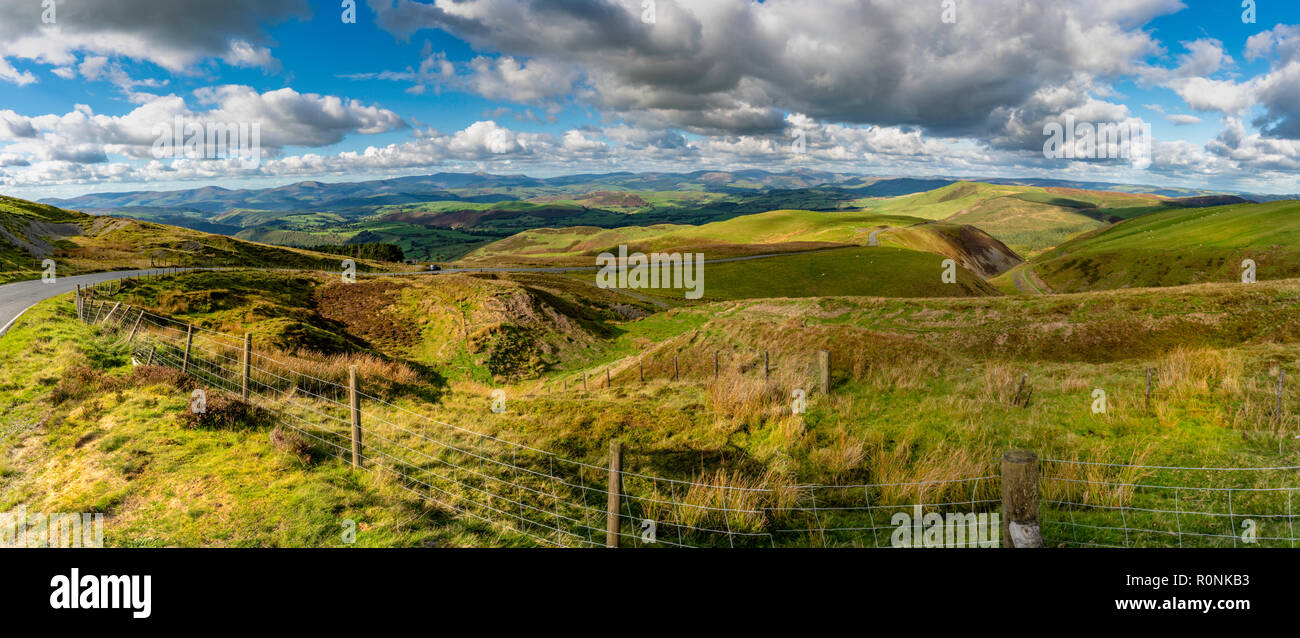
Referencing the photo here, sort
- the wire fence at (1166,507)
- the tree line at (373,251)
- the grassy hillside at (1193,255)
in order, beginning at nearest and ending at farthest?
1. the wire fence at (1166,507)
2. the grassy hillside at (1193,255)
3. the tree line at (373,251)

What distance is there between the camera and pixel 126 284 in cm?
3572

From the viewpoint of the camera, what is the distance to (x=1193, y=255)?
99.6 meters

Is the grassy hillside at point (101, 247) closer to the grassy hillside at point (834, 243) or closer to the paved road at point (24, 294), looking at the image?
the paved road at point (24, 294)

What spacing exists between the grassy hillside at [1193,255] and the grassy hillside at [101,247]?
14325cm

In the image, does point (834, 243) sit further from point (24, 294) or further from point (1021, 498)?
point (1021, 498)

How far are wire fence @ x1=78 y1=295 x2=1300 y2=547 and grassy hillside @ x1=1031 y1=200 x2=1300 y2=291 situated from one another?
109 metres

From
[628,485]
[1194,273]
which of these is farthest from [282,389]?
[1194,273]

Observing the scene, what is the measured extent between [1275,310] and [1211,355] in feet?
59.6

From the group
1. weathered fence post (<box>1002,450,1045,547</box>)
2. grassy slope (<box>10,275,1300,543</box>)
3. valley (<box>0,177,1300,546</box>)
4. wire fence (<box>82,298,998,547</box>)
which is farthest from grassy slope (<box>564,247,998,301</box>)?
weathered fence post (<box>1002,450,1045,547</box>)

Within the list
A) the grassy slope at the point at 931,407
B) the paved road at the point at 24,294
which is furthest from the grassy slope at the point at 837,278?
the paved road at the point at 24,294

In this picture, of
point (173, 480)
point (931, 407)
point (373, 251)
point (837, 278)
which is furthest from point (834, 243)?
point (173, 480)

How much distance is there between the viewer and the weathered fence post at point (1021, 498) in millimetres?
5887

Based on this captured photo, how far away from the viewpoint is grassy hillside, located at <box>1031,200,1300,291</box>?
288 ft
